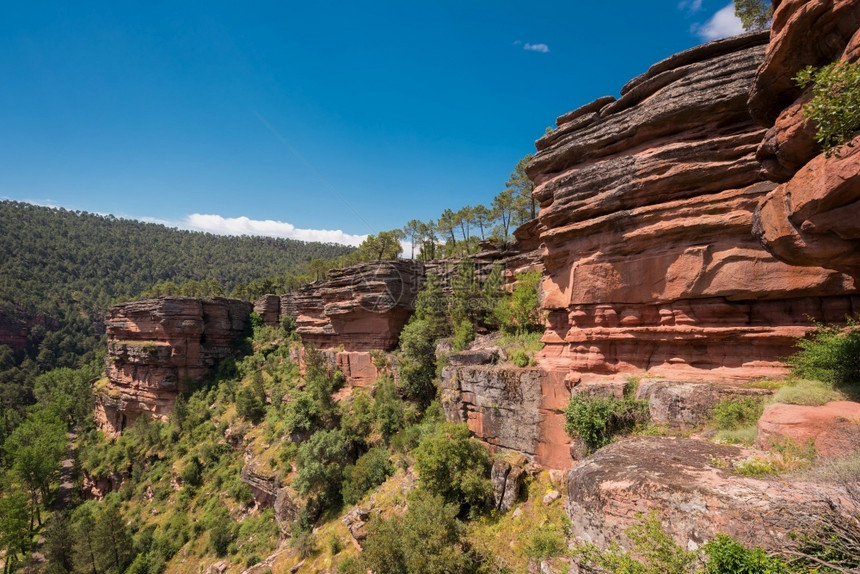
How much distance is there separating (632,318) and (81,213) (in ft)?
712

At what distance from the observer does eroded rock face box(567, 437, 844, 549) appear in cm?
452

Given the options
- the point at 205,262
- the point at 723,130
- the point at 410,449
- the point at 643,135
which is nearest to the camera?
the point at 723,130

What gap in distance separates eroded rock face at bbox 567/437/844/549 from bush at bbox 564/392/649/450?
3.24m

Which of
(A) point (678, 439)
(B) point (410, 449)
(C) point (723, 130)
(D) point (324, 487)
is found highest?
(C) point (723, 130)

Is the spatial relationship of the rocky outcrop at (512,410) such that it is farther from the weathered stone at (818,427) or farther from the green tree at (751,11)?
the green tree at (751,11)

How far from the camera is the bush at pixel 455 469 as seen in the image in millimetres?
13406

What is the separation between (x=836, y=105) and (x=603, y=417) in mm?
9623

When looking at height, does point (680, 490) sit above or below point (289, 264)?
below

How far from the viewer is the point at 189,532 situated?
24797mm

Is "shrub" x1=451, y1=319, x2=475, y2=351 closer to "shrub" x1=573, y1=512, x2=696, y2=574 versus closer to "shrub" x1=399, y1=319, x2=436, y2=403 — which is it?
"shrub" x1=399, y1=319, x2=436, y2=403

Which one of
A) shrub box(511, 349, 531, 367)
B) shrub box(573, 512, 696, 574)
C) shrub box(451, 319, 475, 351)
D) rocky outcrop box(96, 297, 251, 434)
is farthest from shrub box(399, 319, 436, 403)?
rocky outcrop box(96, 297, 251, 434)

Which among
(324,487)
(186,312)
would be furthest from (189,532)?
(186,312)

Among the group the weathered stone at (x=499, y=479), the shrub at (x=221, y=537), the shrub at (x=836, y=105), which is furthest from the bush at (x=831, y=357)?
the shrub at (x=221, y=537)

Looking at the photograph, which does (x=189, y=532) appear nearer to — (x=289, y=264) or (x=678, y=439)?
(x=678, y=439)
